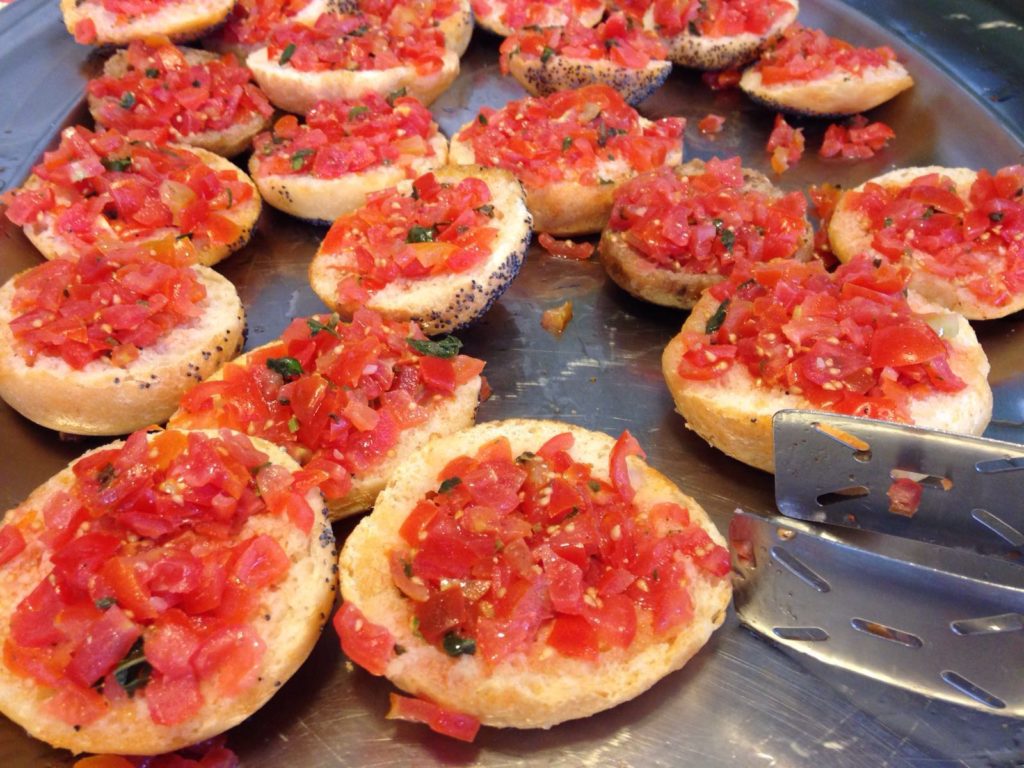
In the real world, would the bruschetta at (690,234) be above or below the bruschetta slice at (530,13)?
below

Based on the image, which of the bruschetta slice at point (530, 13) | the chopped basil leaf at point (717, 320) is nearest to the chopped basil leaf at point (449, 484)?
Answer: the chopped basil leaf at point (717, 320)

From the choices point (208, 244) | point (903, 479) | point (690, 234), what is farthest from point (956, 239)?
point (208, 244)

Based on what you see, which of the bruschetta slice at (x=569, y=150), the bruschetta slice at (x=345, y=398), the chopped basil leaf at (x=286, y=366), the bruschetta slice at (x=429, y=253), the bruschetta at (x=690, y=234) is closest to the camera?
the bruschetta slice at (x=345, y=398)

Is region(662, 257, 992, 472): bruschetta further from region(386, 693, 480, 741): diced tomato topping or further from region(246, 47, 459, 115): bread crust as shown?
region(246, 47, 459, 115): bread crust

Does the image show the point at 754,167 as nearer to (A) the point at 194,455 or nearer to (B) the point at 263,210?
(B) the point at 263,210

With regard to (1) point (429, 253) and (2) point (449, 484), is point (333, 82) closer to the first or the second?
(1) point (429, 253)

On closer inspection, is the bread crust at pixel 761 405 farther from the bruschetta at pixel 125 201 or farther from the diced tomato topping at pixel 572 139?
the bruschetta at pixel 125 201

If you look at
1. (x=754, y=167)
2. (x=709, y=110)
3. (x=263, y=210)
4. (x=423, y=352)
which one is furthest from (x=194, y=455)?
(x=709, y=110)

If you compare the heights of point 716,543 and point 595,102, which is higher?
point 595,102
